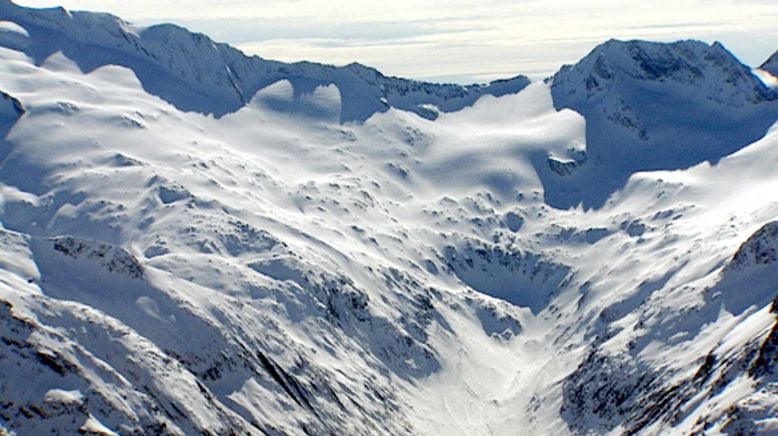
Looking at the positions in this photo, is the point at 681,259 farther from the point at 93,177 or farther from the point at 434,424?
the point at 93,177

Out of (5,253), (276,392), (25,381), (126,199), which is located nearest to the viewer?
(25,381)

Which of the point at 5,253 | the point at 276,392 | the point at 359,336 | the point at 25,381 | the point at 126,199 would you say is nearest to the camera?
the point at 25,381

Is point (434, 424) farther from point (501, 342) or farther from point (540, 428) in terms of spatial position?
point (501, 342)

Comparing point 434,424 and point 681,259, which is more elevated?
point 681,259

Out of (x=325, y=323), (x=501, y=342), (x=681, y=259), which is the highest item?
(x=681, y=259)

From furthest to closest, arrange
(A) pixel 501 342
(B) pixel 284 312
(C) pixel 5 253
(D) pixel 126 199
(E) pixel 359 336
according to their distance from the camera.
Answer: (A) pixel 501 342, (D) pixel 126 199, (E) pixel 359 336, (B) pixel 284 312, (C) pixel 5 253

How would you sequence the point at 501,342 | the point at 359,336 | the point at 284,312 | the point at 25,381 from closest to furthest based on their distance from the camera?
the point at 25,381 < the point at 284,312 < the point at 359,336 < the point at 501,342

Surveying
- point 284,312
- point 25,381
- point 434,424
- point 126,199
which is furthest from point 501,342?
point 25,381

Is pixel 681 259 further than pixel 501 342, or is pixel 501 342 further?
pixel 501 342

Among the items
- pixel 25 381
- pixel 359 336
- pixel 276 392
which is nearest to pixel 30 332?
pixel 25 381
